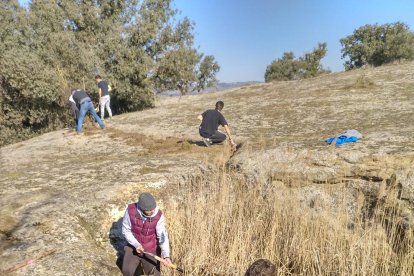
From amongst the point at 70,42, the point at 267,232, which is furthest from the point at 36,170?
the point at 70,42

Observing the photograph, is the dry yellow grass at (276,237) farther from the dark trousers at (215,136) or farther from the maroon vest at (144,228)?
the dark trousers at (215,136)

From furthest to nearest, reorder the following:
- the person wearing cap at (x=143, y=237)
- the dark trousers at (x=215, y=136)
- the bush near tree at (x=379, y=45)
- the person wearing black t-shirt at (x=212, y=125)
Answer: the bush near tree at (x=379, y=45)
the dark trousers at (x=215, y=136)
the person wearing black t-shirt at (x=212, y=125)
the person wearing cap at (x=143, y=237)

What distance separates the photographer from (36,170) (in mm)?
10492

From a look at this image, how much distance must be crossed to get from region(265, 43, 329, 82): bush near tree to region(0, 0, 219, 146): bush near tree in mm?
29304

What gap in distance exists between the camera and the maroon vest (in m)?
6.52

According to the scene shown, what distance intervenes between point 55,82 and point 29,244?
18.7 m

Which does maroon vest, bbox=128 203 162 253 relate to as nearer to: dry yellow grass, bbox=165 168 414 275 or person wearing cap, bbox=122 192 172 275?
person wearing cap, bbox=122 192 172 275

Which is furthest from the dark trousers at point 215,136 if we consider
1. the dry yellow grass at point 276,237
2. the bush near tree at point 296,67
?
the bush near tree at point 296,67

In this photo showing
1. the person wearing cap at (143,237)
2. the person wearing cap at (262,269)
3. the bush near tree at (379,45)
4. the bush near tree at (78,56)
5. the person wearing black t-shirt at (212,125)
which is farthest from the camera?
the bush near tree at (379,45)

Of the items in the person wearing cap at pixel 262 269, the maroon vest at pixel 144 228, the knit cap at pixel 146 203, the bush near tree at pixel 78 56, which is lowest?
the maroon vest at pixel 144 228

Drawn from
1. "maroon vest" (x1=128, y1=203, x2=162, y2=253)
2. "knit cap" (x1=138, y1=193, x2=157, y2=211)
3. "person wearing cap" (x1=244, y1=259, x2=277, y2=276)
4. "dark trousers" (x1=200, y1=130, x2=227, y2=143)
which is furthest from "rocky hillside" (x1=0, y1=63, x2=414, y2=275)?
"person wearing cap" (x1=244, y1=259, x2=277, y2=276)

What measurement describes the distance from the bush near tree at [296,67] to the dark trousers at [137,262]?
47.5 metres

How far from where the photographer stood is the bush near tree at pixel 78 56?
74.7 feet

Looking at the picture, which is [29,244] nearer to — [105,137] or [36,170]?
[36,170]
